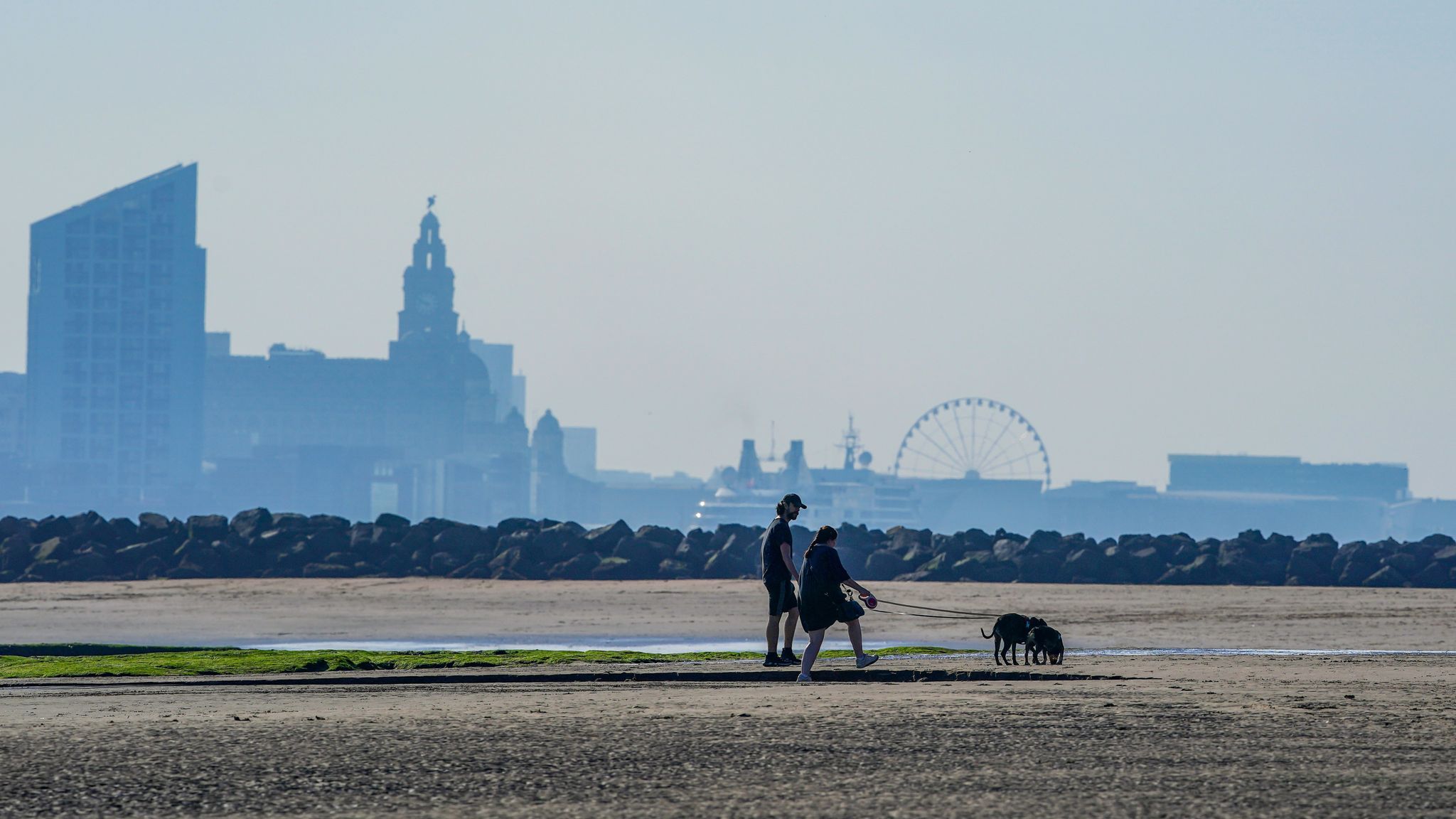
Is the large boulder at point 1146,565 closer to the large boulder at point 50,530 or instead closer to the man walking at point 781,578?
the large boulder at point 50,530

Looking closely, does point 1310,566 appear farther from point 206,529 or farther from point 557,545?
point 206,529

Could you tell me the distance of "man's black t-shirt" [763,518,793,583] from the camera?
15.1 meters

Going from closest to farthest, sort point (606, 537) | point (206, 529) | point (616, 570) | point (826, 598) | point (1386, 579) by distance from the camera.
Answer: point (826, 598) → point (1386, 579) → point (616, 570) → point (606, 537) → point (206, 529)

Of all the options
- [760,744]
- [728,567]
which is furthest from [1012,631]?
[728,567]

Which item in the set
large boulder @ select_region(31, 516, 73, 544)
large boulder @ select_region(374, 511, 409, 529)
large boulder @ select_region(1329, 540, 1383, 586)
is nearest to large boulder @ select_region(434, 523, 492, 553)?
large boulder @ select_region(374, 511, 409, 529)

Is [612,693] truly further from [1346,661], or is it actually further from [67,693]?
[1346,661]

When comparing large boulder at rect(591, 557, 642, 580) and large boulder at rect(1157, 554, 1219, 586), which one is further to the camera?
large boulder at rect(591, 557, 642, 580)

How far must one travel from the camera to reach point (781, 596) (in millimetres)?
15312

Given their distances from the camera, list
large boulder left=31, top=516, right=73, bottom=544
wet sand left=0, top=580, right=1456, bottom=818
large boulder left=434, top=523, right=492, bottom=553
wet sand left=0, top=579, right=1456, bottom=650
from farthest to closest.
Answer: large boulder left=31, top=516, right=73, bottom=544
large boulder left=434, top=523, right=492, bottom=553
wet sand left=0, top=579, right=1456, bottom=650
wet sand left=0, top=580, right=1456, bottom=818

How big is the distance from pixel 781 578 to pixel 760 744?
5736 millimetres

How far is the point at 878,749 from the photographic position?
9.30 metres

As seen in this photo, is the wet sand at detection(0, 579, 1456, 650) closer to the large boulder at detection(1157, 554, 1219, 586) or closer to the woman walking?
the large boulder at detection(1157, 554, 1219, 586)

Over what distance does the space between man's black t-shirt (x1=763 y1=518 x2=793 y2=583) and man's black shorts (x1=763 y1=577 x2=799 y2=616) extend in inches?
1.2

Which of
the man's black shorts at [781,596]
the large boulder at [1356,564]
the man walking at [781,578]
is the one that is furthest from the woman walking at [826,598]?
the large boulder at [1356,564]
